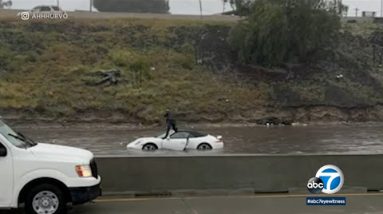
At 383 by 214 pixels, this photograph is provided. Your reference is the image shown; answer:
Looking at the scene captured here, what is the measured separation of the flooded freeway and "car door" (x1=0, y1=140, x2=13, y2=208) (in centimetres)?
1869

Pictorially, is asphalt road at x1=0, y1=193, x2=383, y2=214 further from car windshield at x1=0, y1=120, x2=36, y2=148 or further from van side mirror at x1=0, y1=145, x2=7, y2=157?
van side mirror at x1=0, y1=145, x2=7, y2=157

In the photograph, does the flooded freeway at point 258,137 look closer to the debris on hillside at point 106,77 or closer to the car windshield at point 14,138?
the debris on hillside at point 106,77

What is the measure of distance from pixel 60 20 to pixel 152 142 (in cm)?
4348

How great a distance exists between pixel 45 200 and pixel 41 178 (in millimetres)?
360

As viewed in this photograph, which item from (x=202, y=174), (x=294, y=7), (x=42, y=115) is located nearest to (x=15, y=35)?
(x=42, y=115)

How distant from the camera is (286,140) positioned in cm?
4038

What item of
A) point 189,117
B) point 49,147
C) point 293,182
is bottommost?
point 189,117

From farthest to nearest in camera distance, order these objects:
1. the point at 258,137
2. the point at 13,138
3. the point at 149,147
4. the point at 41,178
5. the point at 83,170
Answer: the point at 258,137
the point at 149,147
the point at 13,138
the point at 83,170
the point at 41,178

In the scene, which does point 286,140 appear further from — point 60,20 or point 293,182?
point 60,20

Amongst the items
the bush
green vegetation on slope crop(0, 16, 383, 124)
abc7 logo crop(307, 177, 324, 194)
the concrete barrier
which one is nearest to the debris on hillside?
green vegetation on slope crop(0, 16, 383, 124)

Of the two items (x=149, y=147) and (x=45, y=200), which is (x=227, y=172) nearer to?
(x=45, y=200)

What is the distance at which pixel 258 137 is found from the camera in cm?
4284
